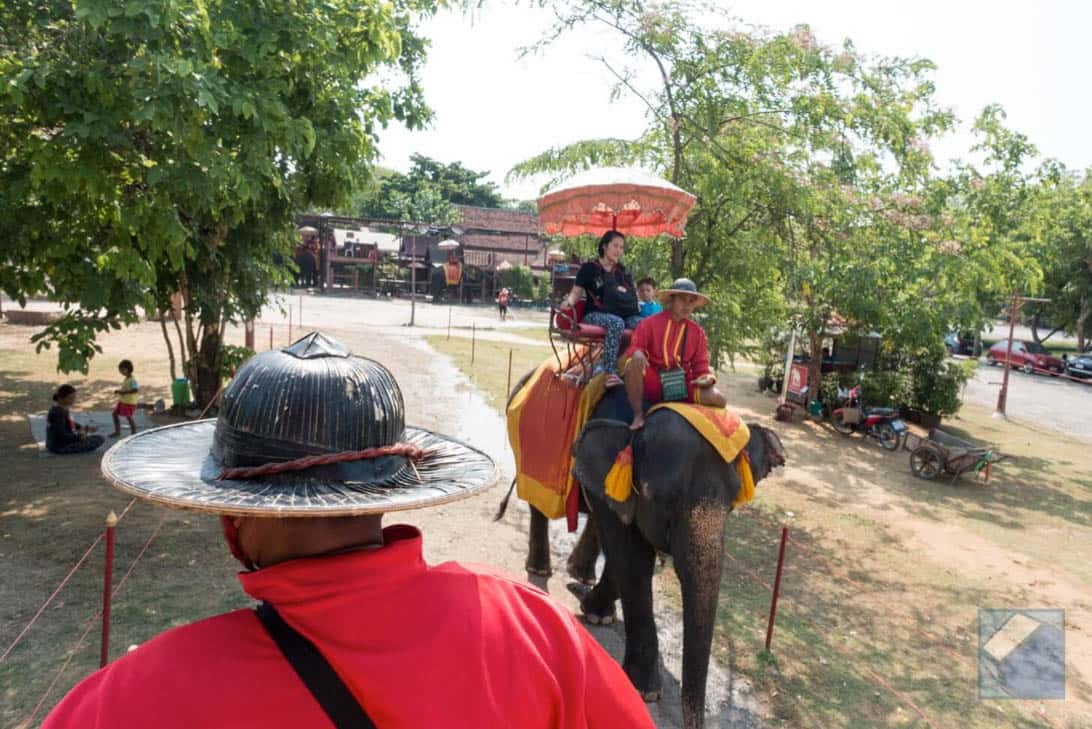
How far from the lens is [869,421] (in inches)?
543

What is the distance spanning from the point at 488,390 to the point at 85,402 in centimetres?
737

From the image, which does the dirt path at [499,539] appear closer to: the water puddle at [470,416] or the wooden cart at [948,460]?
the water puddle at [470,416]

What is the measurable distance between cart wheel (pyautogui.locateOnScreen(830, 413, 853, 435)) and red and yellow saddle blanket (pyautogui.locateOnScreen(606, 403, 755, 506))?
10846 mm

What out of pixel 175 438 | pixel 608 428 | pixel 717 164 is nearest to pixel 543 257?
pixel 717 164

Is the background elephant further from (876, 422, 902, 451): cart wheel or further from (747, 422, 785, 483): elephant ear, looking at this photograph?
(876, 422, 902, 451): cart wheel

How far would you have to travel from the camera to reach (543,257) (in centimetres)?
4325

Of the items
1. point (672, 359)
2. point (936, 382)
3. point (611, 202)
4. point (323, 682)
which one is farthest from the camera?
point (936, 382)

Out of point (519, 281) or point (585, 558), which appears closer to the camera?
point (585, 558)

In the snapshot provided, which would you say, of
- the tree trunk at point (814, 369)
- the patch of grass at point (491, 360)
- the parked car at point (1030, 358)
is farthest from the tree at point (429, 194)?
the tree trunk at point (814, 369)

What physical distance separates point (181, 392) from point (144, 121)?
6527 mm

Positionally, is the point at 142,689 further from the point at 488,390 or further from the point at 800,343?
the point at 800,343

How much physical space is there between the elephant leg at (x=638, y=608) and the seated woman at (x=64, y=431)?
23.8 feet

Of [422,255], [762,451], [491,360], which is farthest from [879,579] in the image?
[422,255]

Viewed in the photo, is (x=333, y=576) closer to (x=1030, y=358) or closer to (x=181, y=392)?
(x=181, y=392)
